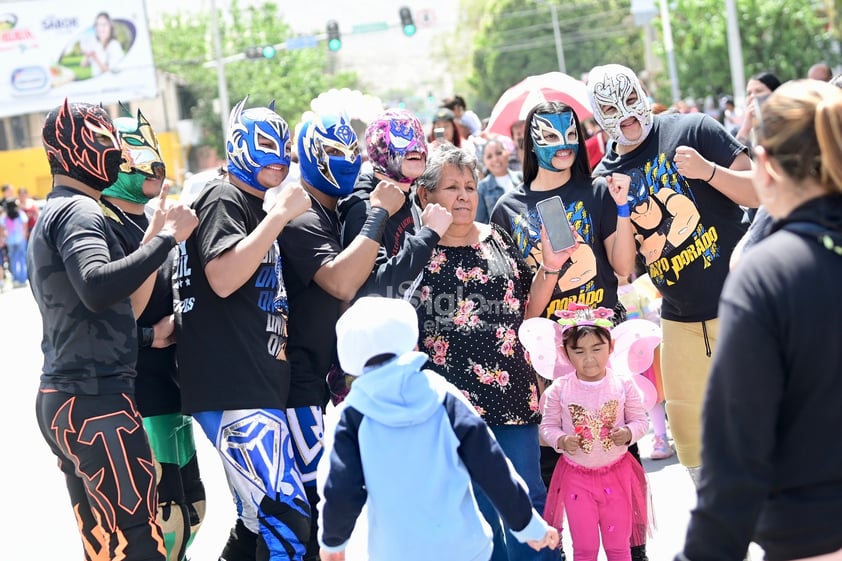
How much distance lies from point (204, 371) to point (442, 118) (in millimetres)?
6538

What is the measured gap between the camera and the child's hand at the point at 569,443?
5113mm

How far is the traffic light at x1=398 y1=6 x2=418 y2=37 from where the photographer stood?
36.0 metres

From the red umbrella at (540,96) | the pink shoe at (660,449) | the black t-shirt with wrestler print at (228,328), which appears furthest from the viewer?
the red umbrella at (540,96)

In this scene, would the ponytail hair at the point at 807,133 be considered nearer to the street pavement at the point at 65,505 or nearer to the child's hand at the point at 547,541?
the child's hand at the point at 547,541

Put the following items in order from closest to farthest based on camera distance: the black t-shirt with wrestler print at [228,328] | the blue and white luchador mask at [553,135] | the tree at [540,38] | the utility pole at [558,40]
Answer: the black t-shirt with wrestler print at [228,328], the blue and white luchador mask at [553,135], the utility pole at [558,40], the tree at [540,38]

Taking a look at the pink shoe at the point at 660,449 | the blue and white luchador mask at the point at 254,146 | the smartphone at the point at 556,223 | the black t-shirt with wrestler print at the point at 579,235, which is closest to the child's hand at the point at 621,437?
the black t-shirt with wrestler print at the point at 579,235

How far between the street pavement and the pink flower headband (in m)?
1.03

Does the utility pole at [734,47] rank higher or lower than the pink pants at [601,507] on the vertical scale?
higher

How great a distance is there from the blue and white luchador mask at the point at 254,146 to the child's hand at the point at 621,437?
1.91 meters

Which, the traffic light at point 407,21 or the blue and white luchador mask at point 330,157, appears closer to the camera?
the blue and white luchador mask at point 330,157

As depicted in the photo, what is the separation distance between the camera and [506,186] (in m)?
10.4

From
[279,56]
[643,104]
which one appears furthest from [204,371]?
[279,56]

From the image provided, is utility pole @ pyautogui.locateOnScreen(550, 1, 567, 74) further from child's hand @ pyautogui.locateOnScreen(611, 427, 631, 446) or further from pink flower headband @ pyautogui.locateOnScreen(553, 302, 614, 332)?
child's hand @ pyautogui.locateOnScreen(611, 427, 631, 446)

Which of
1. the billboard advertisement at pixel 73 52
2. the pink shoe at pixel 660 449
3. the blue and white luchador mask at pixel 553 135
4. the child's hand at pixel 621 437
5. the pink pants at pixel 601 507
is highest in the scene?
the billboard advertisement at pixel 73 52
